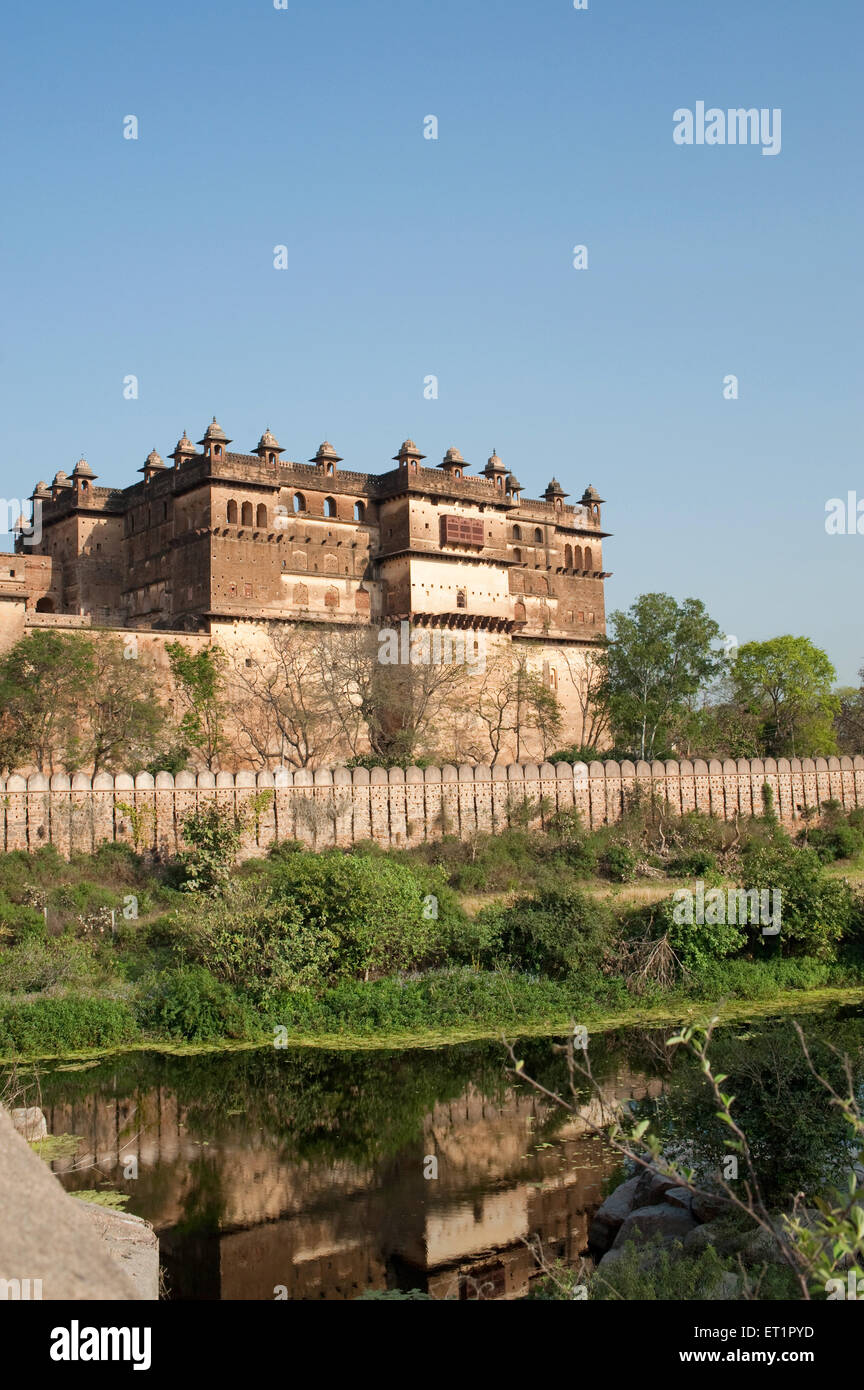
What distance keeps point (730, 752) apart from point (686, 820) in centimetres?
817

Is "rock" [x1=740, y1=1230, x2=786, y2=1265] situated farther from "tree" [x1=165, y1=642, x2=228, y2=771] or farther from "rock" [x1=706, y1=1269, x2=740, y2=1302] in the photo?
"tree" [x1=165, y1=642, x2=228, y2=771]

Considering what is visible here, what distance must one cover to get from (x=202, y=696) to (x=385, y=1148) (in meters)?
19.6

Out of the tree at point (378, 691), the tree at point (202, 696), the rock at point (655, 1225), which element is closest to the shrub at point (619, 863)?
the tree at point (378, 691)

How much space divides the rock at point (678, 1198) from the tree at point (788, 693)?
75.2 ft

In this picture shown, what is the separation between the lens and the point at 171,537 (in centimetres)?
3247

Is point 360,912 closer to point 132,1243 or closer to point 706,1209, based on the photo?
point 706,1209

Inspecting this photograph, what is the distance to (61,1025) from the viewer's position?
12875 mm

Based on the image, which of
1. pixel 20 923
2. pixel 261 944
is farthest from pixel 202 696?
pixel 261 944

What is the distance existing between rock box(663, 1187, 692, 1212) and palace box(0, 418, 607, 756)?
75.7 ft

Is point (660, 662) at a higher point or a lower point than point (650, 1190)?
higher

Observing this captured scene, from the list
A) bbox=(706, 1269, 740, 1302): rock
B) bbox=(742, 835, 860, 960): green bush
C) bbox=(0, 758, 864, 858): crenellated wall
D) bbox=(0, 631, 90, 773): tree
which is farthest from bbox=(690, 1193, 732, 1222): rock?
bbox=(0, 631, 90, 773): tree

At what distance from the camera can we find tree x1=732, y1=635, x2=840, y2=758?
30109 millimetres
